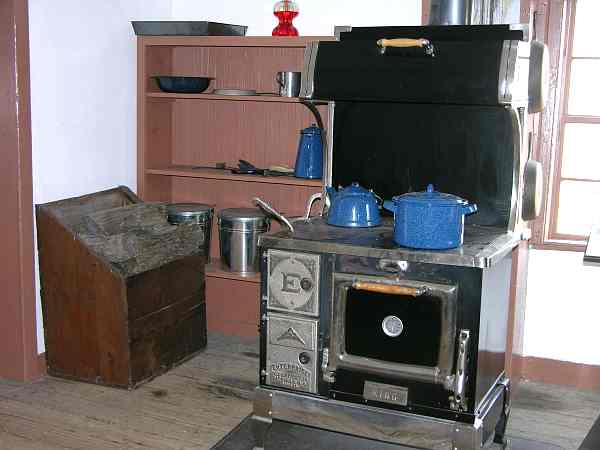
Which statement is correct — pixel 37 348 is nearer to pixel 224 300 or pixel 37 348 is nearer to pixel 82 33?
pixel 224 300

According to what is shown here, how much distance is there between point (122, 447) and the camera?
8.25 ft

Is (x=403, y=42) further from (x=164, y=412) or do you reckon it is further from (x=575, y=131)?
(x=164, y=412)

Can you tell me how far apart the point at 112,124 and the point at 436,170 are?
1.46 metres

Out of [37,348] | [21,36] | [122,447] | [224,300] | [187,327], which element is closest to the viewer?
[122,447]

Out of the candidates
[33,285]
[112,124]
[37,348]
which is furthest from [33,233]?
[112,124]

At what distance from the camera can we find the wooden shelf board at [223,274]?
332 centimetres

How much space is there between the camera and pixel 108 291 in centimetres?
289

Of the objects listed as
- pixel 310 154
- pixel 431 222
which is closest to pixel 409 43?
pixel 431 222

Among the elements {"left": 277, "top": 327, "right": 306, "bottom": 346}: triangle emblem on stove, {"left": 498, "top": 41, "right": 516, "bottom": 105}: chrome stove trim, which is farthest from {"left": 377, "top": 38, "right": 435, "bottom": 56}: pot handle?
{"left": 277, "top": 327, "right": 306, "bottom": 346}: triangle emblem on stove

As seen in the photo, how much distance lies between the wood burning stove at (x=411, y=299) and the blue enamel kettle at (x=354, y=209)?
4 centimetres

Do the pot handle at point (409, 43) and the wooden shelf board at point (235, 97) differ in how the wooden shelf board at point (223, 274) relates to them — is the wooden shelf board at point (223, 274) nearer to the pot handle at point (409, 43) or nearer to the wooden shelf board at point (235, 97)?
the wooden shelf board at point (235, 97)

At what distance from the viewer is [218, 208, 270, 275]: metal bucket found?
10.9 ft

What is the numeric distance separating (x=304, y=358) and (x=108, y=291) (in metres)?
0.88

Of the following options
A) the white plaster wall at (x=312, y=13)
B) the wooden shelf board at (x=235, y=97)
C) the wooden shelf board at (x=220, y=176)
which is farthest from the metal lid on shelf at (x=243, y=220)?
the white plaster wall at (x=312, y=13)
